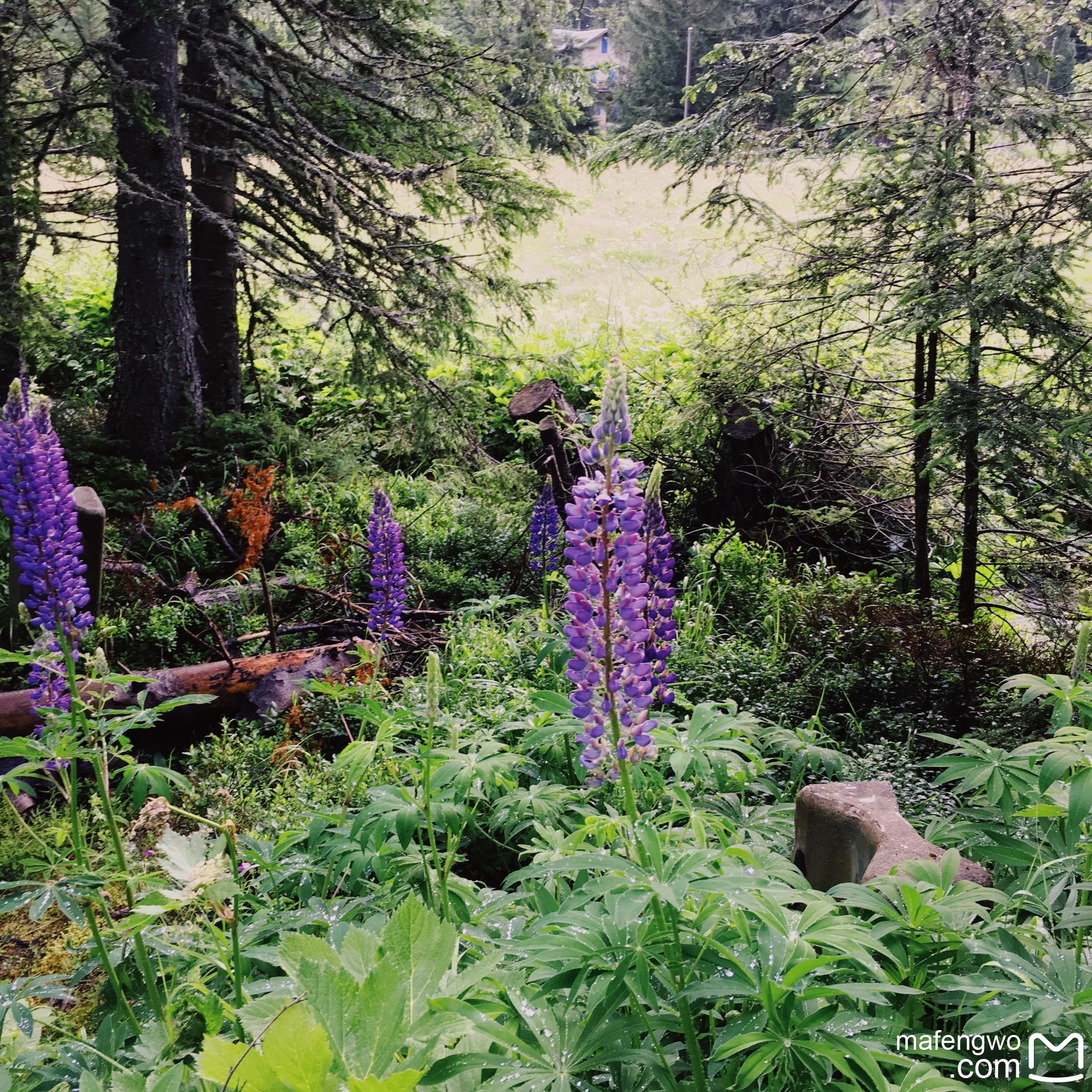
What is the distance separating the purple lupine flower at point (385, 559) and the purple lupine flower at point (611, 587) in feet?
8.32

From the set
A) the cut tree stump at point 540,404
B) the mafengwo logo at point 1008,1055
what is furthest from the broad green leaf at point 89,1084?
the cut tree stump at point 540,404

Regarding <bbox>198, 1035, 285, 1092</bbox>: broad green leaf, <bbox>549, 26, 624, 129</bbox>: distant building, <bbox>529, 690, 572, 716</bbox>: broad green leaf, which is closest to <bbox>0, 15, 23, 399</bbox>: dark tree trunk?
<bbox>529, 690, 572, 716</bbox>: broad green leaf

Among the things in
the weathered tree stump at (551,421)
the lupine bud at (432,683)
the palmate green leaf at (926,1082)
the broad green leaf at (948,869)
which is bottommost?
the palmate green leaf at (926,1082)

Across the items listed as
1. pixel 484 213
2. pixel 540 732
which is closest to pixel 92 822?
pixel 540 732

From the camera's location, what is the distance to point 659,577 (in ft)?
9.49

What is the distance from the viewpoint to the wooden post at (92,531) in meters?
3.89

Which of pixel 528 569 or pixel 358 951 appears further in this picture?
→ pixel 528 569

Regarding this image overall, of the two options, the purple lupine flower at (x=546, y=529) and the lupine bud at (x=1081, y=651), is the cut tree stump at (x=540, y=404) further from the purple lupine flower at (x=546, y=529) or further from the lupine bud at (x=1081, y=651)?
the lupine bud at (x=1081, y=651)

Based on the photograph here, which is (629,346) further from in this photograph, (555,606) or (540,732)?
(540,732)

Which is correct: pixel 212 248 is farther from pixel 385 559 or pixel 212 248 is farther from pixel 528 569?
pixel 385 559

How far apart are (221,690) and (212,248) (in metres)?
4.91

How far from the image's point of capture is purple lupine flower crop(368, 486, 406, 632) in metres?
4.26

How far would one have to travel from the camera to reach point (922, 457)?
538 centimetres

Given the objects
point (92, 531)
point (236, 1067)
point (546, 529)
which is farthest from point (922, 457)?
point (236, 1067)
